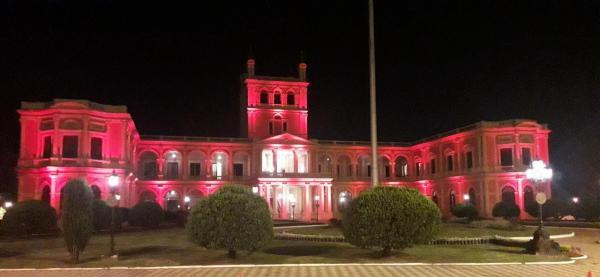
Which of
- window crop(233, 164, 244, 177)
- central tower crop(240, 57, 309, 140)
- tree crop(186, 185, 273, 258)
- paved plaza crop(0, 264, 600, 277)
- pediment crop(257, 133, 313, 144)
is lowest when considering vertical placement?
paved plaza crop(0, 264, 600, 277)

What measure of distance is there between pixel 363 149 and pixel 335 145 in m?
3.93

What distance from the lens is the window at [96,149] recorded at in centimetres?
4438

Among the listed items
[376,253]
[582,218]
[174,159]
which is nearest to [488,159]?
[582,218]

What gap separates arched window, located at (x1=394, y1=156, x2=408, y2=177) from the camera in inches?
2874

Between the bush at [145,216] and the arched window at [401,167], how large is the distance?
40.6m

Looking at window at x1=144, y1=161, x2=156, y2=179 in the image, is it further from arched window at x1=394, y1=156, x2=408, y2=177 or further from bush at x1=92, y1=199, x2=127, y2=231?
arched window at x1=394, y1=156, x2=408, y2=177

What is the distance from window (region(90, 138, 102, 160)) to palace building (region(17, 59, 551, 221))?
0.09 metres

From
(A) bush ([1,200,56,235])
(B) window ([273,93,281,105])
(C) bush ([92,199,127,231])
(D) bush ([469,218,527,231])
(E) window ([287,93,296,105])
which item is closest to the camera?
(A) bush ([1,200,56,235])

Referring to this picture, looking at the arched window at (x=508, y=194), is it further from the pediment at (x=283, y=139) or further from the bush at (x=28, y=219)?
the bush at (x=28, y=219)

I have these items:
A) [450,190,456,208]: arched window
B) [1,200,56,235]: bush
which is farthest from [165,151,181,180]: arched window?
[450,190,456,208]: arched window

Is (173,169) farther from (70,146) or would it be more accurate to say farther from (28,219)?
(28,219)

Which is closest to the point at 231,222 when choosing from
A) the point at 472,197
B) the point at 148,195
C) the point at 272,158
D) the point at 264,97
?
the point at 472,197

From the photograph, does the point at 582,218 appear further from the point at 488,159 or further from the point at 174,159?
the point at 174,159

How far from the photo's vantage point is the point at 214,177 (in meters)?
64.4
